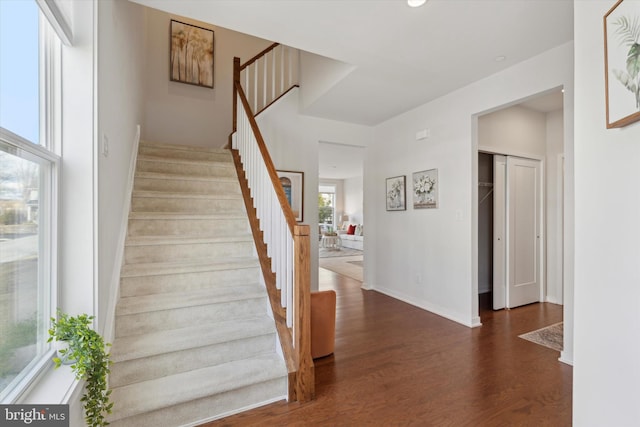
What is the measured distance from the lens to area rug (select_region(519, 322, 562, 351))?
2.76 metres

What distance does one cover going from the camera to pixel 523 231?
4.03 meters

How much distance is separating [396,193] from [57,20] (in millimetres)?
3860

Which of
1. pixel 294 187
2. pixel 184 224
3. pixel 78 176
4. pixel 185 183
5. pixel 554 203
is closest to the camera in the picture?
pixel 78 176

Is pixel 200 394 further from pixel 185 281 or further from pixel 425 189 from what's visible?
pixel 425 189

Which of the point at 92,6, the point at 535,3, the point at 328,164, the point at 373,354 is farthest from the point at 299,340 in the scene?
the point at 328,164

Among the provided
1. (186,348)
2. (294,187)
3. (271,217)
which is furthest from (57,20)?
(294,187)

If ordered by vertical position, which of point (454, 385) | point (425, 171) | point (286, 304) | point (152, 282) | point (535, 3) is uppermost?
point (535, 3)

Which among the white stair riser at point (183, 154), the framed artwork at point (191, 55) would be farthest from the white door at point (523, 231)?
the framed artwork at point (191, 55)

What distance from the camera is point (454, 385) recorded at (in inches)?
82.8
